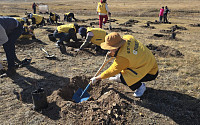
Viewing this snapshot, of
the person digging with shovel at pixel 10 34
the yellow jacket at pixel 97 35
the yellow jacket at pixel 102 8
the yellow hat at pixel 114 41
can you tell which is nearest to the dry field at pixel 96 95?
the person digging with shovel at pixel 10 34

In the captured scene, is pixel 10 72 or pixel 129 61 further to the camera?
pixel 10 72

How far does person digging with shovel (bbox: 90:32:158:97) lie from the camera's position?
8.79ft

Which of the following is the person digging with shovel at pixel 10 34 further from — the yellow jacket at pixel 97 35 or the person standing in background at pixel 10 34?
the yellow jacket at pixel 97 35

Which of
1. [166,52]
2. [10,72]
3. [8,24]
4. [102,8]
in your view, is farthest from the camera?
[102,8]

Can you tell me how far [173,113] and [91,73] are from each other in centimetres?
234

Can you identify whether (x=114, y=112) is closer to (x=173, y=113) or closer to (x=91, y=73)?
(x=173, y=113)

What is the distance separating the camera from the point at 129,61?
9.03ft

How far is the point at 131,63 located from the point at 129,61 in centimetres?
8

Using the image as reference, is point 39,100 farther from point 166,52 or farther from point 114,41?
point 166,52

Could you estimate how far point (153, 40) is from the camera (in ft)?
26.3

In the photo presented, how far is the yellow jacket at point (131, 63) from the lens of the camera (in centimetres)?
271

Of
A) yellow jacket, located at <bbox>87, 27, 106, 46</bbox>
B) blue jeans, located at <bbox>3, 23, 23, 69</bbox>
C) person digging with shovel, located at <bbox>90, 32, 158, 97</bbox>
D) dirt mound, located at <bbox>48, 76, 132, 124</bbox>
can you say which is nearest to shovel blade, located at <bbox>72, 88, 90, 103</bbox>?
dirt mound, located at <bbox>48, 76, 132, 124</bbox>

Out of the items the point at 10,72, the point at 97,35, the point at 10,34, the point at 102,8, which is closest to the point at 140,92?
the point at 97,35

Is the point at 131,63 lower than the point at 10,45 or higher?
lower
